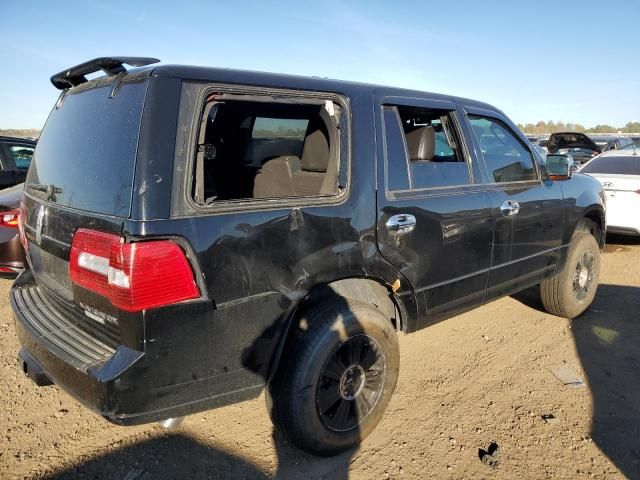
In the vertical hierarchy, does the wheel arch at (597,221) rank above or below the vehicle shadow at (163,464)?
above

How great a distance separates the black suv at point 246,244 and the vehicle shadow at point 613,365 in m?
1.00

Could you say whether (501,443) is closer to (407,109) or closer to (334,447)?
(334,447)

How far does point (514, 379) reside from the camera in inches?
129

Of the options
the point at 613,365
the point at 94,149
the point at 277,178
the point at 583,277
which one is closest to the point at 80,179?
the point at 94,149

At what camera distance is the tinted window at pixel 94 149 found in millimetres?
1850

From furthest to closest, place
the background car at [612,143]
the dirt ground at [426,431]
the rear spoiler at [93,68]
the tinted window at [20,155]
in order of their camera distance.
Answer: the background car at [612,143]
the tinted window at [20,155]
the dirt ground at [426,431]
the rear spoiler at [93,68]

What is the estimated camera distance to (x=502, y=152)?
3.52 meters

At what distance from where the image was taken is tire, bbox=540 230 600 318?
161 inches

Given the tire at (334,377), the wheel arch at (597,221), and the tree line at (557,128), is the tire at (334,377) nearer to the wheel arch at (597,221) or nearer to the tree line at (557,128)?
the wheel arch at (597,221)

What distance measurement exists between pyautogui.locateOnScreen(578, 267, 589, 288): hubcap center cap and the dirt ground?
741mm

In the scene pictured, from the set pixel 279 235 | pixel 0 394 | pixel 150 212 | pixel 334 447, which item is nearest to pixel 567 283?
pixel 334 447

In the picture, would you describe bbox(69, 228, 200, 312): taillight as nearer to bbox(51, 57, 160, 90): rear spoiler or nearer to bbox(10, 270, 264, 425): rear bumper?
bbox(10, 270, 264, 425): rear bumper

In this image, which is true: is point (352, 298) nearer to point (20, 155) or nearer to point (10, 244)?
point (10, 244)

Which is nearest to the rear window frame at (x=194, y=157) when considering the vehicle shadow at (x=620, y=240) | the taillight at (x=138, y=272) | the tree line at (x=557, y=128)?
the taillight at (x=138, y=272)
